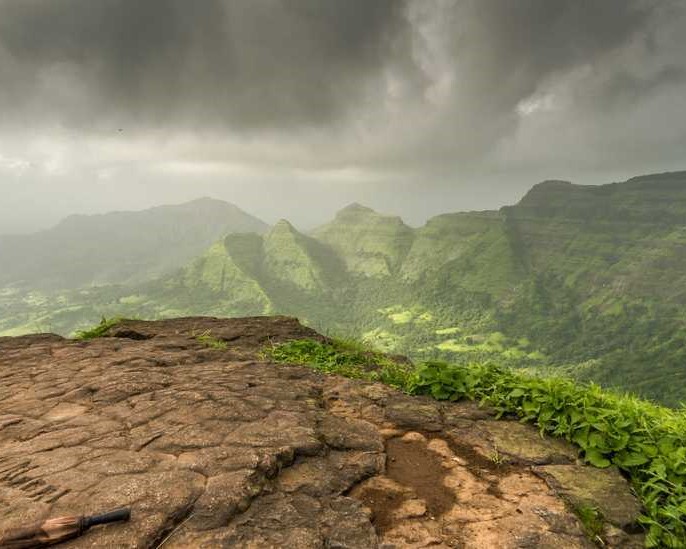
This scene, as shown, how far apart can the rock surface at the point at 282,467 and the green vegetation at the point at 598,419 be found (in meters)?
0.25

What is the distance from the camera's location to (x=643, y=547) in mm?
4285

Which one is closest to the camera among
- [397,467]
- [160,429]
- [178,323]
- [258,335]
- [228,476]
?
[228,476]

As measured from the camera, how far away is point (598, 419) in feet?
19.6

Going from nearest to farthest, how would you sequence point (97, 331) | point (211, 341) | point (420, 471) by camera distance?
point (420, 471) → point (211, 341) → point (97, 331)

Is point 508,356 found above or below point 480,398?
below

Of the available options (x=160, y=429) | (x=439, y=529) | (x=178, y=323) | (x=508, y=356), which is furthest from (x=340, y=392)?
(x=508, y=356)

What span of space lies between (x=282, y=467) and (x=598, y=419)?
15.1ft

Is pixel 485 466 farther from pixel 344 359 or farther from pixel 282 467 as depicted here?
pixel 344 359

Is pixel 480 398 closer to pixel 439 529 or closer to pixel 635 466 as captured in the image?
pixel 635 466

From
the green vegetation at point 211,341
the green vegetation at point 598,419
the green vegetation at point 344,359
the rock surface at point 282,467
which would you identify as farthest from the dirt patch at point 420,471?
the green vegetation at point 211,341

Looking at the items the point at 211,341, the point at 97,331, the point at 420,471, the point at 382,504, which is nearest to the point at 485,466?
the point at 420,471

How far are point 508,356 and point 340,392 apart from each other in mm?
198797

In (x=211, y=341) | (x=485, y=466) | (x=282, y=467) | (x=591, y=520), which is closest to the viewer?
(x=591, y=520)

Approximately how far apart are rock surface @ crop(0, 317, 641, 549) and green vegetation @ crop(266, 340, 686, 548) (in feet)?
0.82
